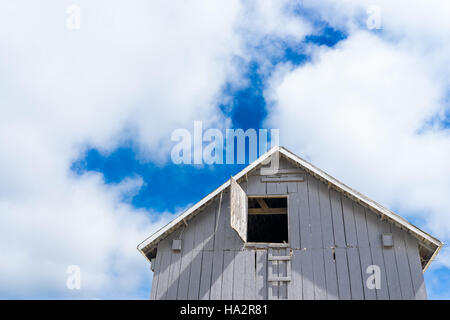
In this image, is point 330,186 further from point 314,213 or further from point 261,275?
point 261,275

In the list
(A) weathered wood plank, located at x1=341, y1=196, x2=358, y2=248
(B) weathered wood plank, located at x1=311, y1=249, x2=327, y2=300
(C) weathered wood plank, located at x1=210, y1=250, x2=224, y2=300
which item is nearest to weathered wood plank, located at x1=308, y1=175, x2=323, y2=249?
(B) weathered wood plank, located at x1=311, y1=249, x2=327, y2=300

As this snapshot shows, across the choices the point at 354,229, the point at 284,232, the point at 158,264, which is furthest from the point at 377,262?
the point at 284,232

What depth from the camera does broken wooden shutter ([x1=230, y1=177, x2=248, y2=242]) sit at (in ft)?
33.5

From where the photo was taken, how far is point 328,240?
416 inches

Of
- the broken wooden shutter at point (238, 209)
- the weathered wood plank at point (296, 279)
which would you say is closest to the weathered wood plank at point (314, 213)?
the weathered wood plank at point (296, 279)

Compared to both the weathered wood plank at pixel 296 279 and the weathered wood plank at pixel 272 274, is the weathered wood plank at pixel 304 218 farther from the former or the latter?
the weathered wood plank at pixel 272 274

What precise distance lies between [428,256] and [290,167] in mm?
4479

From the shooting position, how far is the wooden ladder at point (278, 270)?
33.3ft

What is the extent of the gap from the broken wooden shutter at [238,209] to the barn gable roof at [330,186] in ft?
2.12

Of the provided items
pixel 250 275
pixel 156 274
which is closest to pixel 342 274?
pixel 250 275

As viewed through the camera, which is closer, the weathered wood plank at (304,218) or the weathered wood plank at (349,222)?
the weathered wood plank at (349,222)

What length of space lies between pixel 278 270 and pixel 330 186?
9.32ft
